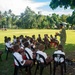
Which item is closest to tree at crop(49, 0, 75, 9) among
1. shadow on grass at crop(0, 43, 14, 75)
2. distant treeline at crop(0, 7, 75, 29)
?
shadow on grass at crop(0, 43, 14, 75)

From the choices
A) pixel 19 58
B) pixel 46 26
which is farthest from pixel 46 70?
pixel 46 26

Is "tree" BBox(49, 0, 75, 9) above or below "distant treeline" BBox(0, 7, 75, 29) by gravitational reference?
above

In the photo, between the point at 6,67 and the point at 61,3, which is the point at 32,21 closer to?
the point at 61,3

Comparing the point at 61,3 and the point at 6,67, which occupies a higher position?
the point at 61,3

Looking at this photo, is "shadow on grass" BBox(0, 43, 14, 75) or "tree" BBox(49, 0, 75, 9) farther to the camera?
"tree" BBox(49, 0, 75, 9)

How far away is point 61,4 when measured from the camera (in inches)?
739

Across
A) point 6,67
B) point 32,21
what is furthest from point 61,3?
point 32,21

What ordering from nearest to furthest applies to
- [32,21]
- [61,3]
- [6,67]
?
[6,67] < [61,3] < [32,21]

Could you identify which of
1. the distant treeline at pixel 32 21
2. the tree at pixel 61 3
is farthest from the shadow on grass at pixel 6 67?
the distant treeline at pixel 32 21

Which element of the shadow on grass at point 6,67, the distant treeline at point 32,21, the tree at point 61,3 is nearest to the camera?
the shadow on grass at point 6,67

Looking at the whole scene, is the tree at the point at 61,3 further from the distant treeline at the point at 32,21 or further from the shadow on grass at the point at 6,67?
the distant treeline at the point at 32,21

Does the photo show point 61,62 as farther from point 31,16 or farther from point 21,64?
point 31,16

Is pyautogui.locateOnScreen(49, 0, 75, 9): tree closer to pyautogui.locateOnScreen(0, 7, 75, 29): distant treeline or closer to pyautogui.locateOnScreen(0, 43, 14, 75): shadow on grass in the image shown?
pyautogui.locateOnScreen(0, 43, 14, 75): shadow on grass

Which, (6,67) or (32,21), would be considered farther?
(32,21)
